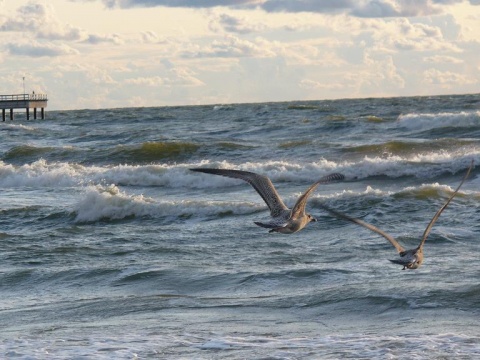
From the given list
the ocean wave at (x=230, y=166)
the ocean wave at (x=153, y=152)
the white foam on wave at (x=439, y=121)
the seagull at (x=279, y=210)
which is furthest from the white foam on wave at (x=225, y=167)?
the seagull at (x=279, y=210)

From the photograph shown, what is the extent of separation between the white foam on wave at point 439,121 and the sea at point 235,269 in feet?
32.1

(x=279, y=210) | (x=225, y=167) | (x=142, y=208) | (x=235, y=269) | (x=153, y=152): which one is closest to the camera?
(x=279, y=210)

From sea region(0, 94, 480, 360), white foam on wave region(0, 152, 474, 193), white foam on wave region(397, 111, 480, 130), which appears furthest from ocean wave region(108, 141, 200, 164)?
white foam on wave region(397, 111, 480, 130)

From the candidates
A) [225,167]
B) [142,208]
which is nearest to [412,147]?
[225,167]

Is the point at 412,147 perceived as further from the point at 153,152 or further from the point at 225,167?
the point at 153,152

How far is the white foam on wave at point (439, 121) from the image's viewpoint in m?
41.5

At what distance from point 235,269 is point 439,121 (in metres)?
30.8

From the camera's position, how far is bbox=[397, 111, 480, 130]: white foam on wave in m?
41.5

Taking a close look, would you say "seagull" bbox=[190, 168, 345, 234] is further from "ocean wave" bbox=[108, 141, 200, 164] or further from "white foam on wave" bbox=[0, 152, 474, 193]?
"ocean wave" bbox=[108, 141, 200, 164]

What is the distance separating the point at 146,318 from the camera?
1168 cm

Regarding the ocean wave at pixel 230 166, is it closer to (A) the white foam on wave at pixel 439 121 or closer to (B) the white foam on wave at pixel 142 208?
(B) the white foam on wave at pixel 142 208

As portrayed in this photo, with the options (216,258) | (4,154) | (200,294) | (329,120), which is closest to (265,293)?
(200,294)

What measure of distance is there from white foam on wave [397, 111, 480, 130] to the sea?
32.1ft

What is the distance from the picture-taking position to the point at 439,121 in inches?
1734
